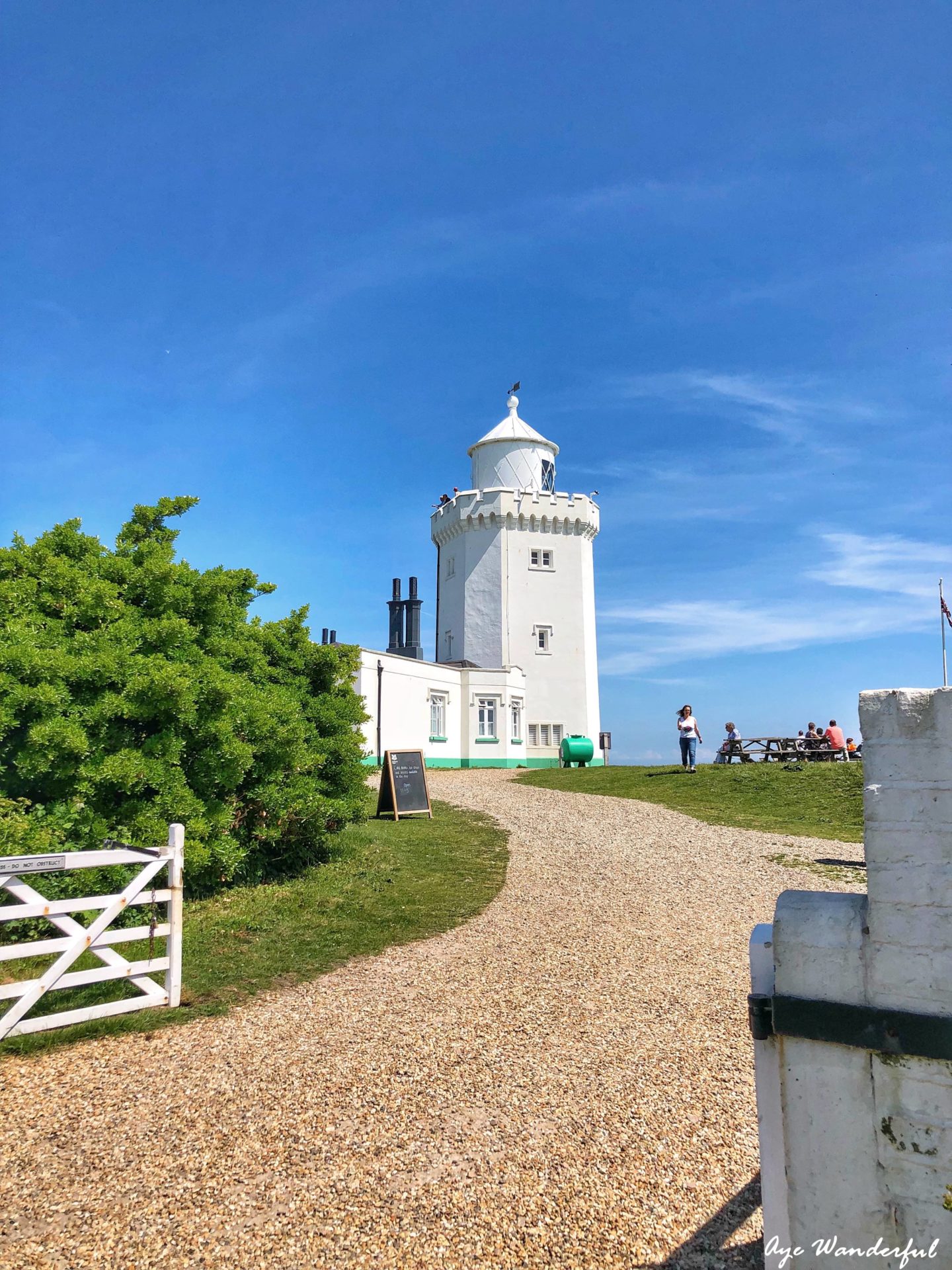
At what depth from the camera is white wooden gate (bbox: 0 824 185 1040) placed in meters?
5.37

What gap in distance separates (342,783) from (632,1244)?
891cm

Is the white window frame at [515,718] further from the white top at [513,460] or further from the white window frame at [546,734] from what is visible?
the white top at [513,460]

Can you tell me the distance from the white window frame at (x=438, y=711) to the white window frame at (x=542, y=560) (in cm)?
971

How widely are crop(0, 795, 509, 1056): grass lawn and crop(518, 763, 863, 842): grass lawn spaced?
645 cm

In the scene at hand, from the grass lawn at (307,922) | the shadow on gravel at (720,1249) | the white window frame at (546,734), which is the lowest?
the shadow on gravel at (720,1249)

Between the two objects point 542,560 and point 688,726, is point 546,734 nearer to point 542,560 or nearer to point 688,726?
point 542,560

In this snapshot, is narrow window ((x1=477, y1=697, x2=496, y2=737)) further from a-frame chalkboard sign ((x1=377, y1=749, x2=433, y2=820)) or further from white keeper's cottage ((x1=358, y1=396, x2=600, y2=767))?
a-frame chalkboard sign ((x1=377, y1=749, x2=433, y2=820))

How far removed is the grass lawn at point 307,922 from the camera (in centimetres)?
630

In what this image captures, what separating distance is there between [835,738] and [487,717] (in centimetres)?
1512

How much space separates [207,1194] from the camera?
12.2ft

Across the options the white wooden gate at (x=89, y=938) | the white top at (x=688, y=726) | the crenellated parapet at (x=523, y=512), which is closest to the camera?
the white wooden gate at (x=89, y=938)

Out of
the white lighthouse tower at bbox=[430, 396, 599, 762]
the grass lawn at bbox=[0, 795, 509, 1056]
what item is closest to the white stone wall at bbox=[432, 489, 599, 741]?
the white lighthouse tower at bbox=[430, 396, 599, 762]

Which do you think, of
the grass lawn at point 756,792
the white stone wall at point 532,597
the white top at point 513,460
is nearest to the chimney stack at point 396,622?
the white stone wall at point 532,597

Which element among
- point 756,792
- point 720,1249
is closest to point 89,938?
point 720,1249
